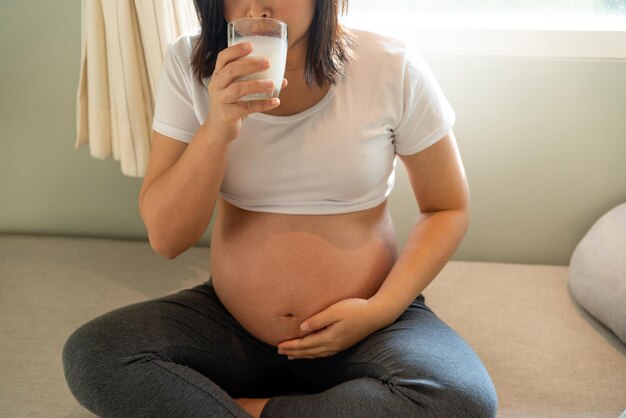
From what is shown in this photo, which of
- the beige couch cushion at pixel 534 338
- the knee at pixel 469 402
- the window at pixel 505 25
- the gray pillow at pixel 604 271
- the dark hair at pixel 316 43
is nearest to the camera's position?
the knee at pixel 469 402

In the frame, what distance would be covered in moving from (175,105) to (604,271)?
3.39ft

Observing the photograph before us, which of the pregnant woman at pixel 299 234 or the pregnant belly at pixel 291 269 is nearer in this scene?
the pregnant woman at pixel 299 234

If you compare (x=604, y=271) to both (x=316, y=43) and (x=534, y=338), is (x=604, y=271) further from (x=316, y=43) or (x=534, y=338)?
(x=316, y=43)

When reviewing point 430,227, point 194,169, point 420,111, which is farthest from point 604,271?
point 194,169

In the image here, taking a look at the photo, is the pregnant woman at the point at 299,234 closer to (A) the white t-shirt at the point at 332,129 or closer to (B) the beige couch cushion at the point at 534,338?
(A) the white t-shirt at the point at 332,129

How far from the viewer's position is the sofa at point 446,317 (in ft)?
4.88

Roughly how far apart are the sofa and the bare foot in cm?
32

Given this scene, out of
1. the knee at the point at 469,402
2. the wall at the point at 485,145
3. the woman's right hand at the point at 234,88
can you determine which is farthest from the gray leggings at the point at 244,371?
the wall at the point at 485,145

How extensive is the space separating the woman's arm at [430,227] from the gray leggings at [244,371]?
0.07 m

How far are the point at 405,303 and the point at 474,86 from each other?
0.77m

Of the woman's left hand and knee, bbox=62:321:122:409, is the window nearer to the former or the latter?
the woman's left hand

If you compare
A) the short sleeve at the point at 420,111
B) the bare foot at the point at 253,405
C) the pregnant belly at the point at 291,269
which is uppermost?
the short sleeve at the point at 420,111

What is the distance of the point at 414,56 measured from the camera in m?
1.40

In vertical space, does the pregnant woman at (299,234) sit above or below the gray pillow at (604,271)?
above
